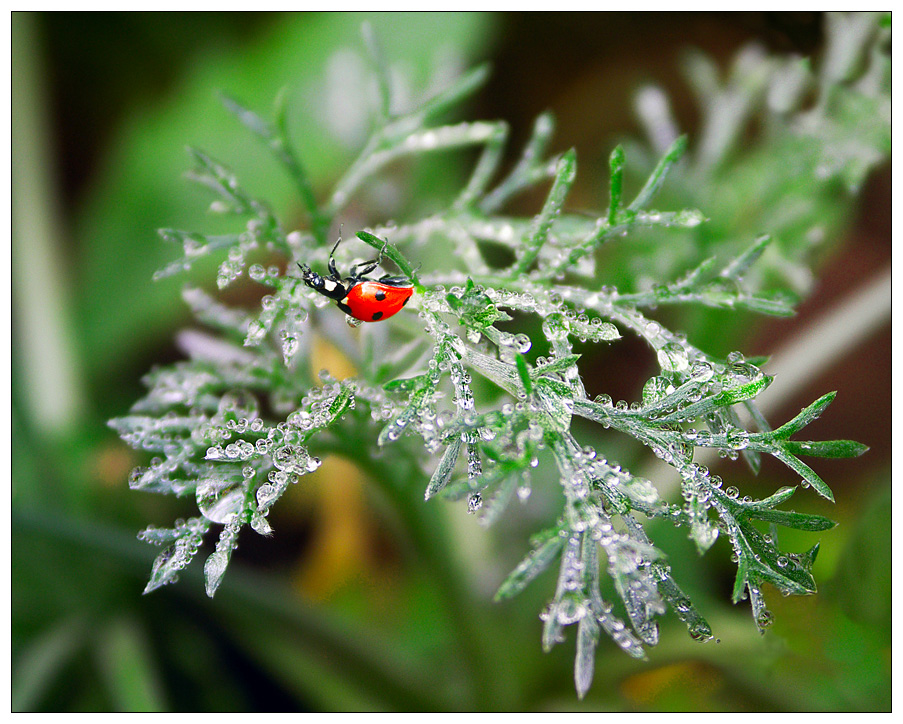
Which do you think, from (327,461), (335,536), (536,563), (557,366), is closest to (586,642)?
(536,563)

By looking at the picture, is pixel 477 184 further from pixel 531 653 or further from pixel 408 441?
pixel 531 653

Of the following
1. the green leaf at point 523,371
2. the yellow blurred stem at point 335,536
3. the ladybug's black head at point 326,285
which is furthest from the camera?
the yellow blurred stem at point 335,536

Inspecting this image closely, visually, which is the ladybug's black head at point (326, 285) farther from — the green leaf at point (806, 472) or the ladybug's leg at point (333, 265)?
the green leaf at point (806, 472)

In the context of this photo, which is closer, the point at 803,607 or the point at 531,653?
the point at 803,607

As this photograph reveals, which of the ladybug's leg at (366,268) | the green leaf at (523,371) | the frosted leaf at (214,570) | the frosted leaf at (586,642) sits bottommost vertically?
the frosted leaf at (586,642)

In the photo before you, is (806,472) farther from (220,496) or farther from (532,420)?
(220,496)

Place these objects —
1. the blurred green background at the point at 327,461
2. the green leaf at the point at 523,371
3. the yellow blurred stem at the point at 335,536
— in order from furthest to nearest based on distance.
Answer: the yellow blurred stem at the point at 335,536 < the blurred green background at the point at 327,461 < the green leaf at the point at 523,371

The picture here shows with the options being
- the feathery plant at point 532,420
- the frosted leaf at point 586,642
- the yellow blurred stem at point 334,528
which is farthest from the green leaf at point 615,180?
the yellow blurred stem at point 334,528

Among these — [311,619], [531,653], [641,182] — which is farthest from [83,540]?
[641,182]
